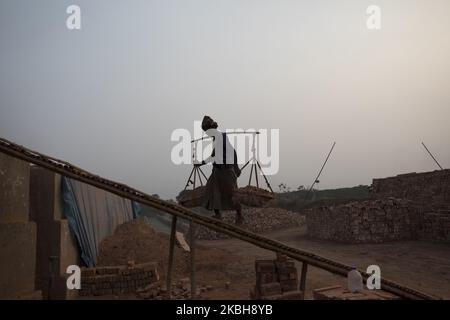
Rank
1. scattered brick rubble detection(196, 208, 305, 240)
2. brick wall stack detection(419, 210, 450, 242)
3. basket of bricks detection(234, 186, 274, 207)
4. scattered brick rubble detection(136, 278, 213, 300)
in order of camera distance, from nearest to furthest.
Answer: basket of bricks detection(234, 186, 274, 207)
scattered brick rubble detection(136, 278, 213, 300)
brick wall stack detection(419, 210, 450, 242)
scattered brick rubble detection(196, 208, 305, 240)

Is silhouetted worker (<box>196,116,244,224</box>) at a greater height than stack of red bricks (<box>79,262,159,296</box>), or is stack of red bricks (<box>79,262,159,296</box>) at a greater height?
silhouetted worker (<box>196,116,244,224</box>)

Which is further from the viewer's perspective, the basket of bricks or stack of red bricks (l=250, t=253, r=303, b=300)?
the basket of bricks

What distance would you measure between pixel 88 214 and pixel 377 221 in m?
9.88

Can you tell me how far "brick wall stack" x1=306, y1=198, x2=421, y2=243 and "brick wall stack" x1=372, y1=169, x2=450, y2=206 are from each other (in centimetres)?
213

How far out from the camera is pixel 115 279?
748 centimetres

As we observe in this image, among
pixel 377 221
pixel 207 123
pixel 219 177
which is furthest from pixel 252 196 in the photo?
pixel 377 221

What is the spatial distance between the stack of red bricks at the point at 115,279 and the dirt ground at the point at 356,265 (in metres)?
1.32

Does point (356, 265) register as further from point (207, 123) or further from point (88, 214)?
point (88, 214)

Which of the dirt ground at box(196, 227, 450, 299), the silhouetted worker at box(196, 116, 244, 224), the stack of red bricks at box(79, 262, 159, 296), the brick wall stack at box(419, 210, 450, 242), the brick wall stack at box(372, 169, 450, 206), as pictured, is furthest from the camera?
the brick wall stack at box(372, 169, 450, 206)

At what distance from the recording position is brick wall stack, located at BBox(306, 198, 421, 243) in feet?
41.9

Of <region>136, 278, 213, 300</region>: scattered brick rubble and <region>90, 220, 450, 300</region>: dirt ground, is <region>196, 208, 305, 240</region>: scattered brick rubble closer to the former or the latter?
<region>90, 220, 450, 300</region>: dirt ground

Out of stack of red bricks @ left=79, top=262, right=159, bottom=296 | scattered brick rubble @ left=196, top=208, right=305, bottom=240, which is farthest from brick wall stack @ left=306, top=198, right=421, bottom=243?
stack of red bricks @ left=79, top=262, right=159, bottom=296
